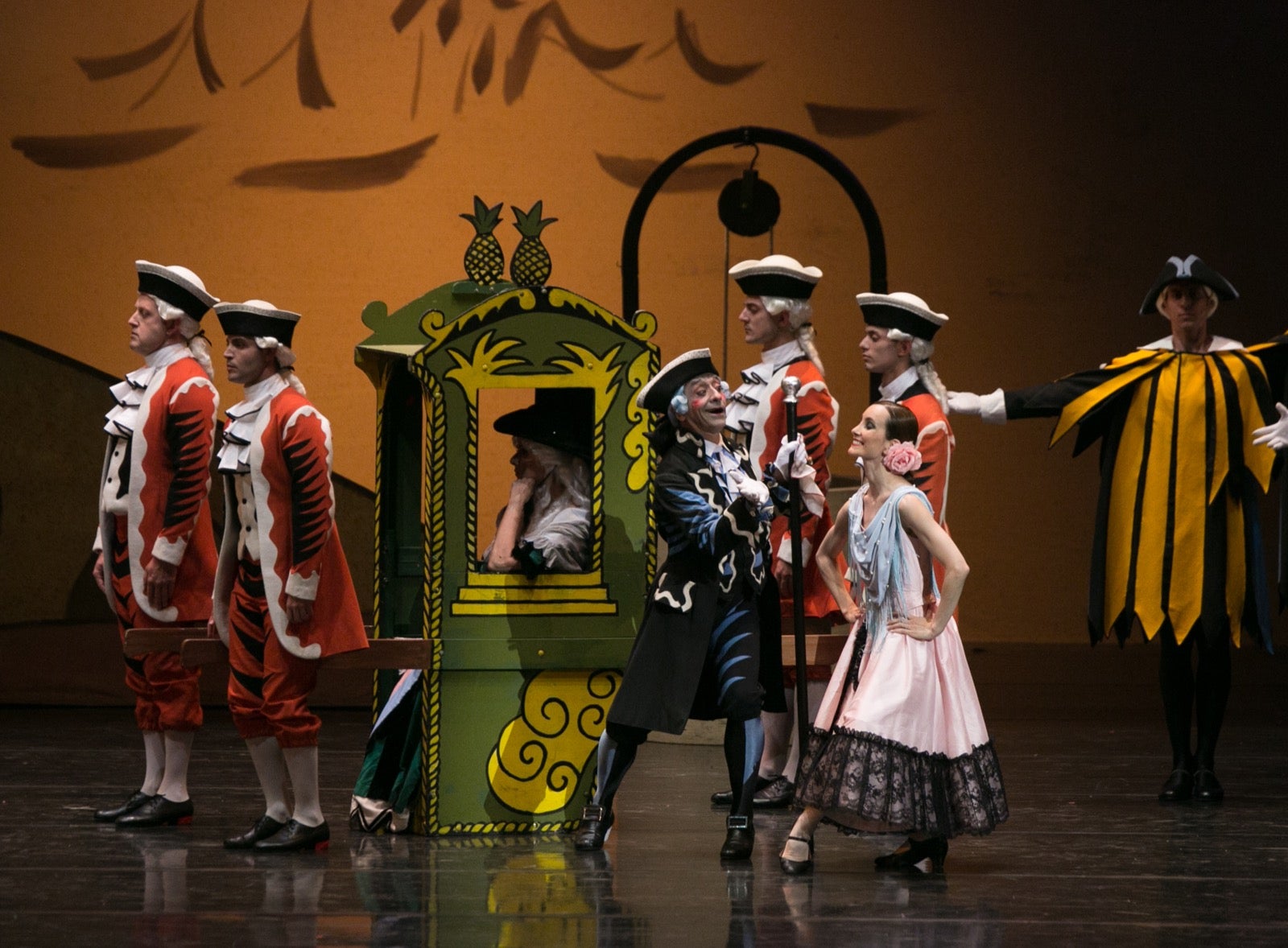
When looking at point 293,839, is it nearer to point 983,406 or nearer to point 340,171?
point 983,406

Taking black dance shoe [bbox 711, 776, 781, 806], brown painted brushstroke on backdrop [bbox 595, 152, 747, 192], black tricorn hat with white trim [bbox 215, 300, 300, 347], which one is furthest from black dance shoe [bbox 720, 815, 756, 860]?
brown painted brushstroke on backdrop [bbox 595, 152, 747, 192]

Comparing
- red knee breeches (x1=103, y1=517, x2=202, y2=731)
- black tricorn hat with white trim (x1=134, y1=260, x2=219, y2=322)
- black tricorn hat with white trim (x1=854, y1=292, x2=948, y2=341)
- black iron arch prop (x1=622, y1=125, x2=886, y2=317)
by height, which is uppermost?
black iron arch prop (x1=622, y1=125, x2=886, y2=317)

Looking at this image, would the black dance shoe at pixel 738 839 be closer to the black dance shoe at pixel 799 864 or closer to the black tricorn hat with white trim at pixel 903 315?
the black dance shoe at pixel 799 864

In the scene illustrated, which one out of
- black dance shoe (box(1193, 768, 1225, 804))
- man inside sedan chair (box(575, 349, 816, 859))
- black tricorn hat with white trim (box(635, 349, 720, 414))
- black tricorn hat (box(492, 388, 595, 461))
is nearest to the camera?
man inside sedan chair (box(575, 349, 816, 859))

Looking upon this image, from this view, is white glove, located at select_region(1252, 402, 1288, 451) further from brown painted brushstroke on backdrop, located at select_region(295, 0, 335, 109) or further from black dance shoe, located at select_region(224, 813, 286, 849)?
brown painted brushstroke on backdrop, located at select_region(295, 0, 335, 109)

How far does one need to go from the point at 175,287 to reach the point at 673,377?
165 cm

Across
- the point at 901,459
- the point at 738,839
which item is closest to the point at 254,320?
the point at 901,459

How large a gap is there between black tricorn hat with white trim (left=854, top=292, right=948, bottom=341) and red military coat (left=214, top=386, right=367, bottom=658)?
5.56ft

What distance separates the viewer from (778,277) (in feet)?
19.2

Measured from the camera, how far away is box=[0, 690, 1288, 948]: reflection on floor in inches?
152

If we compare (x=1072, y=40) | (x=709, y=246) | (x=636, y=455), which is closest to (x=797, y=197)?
(x=709, y=246)

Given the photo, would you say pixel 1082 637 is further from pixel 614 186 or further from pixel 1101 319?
pixel 614 186

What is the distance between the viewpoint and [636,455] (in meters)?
5.20

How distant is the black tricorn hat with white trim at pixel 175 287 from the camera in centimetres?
544
